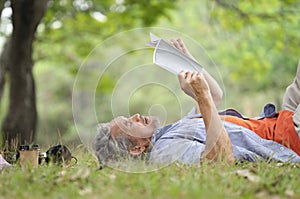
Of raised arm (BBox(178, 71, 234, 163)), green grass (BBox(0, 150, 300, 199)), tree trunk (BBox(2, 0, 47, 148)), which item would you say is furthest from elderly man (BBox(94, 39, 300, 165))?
tree trunk (BBox(2, 0, 47, 148))

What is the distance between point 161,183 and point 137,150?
871 millimetres

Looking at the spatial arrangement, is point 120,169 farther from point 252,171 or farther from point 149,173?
point 252,171

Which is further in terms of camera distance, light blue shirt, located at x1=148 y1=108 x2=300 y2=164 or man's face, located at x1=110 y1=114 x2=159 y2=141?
man's face, located at x1=110 y1=114 x2=159 y2=141

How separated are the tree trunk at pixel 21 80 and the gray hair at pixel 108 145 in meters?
3.94

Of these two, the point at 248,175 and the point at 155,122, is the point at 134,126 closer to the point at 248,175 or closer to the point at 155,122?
the point at 155,122

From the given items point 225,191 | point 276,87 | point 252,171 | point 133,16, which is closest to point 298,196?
point 225,191

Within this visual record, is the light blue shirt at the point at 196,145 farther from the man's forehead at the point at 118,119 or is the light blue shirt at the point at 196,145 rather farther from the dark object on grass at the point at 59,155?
the dark object on grass at the point at 59,155

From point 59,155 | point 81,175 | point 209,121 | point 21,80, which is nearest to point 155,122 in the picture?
point 209,121

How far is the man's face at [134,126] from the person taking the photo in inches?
135

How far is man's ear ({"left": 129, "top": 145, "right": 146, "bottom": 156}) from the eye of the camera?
338 cm

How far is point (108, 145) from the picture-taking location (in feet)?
11.1

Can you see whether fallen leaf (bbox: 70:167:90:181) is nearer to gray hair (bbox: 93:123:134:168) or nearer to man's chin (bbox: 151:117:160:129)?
gray hair (bbox: 93:123:134:168)

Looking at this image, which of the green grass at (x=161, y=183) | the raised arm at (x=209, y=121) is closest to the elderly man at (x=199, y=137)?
the raised arm at (x=209, y=121)

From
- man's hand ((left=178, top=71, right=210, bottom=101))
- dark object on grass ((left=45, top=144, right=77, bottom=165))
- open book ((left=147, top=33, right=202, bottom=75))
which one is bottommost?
dark object on grass ((left=45, top=144, right=77, bottom=165))
